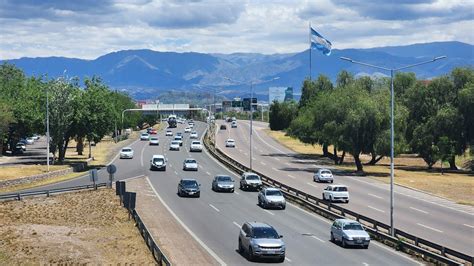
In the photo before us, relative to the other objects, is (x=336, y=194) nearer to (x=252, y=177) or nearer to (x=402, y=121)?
(x=252, y=177)

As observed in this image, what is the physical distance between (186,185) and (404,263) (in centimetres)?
2699

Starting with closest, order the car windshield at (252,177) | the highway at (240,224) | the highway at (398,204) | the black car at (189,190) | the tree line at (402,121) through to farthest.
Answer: the highway at (240,224), the highway at (398,204), the black car at (189,190), the car windshield at (252,177), the tree line at (402,121)

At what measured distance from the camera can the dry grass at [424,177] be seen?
64875mm

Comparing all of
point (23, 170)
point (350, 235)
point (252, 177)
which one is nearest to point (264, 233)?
point (350, 235)

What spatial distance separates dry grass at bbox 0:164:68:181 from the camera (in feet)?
232

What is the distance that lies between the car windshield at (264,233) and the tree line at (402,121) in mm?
52900

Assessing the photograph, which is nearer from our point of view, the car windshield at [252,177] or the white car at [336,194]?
the white car at [336,194]

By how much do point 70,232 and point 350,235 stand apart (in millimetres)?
15901

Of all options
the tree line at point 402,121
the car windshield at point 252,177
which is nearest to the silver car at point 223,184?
the car windshield at point 252,177

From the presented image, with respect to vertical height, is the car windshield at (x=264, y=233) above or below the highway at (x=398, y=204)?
above

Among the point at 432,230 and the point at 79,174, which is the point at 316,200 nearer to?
the point at 432,230

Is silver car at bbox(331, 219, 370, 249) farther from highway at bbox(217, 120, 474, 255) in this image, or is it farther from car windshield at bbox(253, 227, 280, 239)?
car windshield at bbox(253, 227, 280, 239)

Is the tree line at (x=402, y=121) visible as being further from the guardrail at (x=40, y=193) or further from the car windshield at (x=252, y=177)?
the guardrail at (x=40, y=193)

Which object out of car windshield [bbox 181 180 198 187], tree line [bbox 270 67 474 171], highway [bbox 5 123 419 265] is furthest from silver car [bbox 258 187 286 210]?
tree line [bbox 270 67 474 171]
